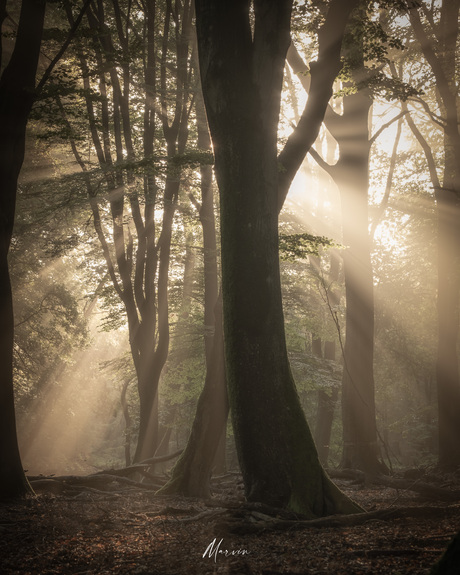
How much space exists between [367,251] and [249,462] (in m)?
7.57

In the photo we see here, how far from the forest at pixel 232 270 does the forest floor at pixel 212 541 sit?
31 mm

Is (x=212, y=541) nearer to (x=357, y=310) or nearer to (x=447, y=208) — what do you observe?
(x=357, y=310)

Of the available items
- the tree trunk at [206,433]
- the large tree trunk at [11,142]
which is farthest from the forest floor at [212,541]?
the large tree trunk at [11,142]

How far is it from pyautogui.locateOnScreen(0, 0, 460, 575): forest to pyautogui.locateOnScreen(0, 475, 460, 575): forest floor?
0.03m

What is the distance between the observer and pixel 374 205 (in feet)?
64.2

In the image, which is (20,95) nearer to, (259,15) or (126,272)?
(259,15)

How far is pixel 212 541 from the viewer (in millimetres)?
4453

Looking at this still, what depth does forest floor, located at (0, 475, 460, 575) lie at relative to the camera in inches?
141

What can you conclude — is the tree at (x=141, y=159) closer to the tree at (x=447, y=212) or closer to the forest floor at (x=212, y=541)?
the forest floor at (x=212, y=541)

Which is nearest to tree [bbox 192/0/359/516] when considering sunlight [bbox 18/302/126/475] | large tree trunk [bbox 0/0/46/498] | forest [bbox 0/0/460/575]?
forest [bbox 0/0/460/575]

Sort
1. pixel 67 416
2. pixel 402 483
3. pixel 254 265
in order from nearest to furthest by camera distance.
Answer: pixel 254 265 → pixel 402 483 → pixel 67 416

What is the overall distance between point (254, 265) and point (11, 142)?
4767mm

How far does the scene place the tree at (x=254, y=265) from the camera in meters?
5.11
